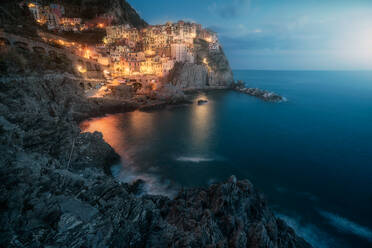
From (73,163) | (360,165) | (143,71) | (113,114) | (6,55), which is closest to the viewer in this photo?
(73,163)

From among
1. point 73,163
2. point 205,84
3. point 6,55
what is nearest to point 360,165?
point 73,163

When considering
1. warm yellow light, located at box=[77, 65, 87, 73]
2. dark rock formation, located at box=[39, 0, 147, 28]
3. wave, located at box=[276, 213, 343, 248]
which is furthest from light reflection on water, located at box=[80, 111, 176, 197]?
dark rock formation, located at box=[39, 0, 147, 28]

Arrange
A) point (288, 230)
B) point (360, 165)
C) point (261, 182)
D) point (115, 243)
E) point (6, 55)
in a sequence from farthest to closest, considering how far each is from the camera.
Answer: point (6, 55) < point (360, 165) < point (261, 182) < point (288, 230) < point (115, 243)

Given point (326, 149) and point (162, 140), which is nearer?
point (326, 149)

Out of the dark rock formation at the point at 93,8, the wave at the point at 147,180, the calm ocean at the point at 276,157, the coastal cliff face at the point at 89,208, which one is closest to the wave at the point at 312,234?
the calm ocean at the point at 276,157

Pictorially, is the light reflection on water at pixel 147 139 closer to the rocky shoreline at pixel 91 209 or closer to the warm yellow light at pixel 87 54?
the rocky shoreline at pixel 91 209

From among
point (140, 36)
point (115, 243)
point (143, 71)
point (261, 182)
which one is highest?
point (140, 36)

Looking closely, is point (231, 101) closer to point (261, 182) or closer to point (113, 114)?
point (113, 114)
